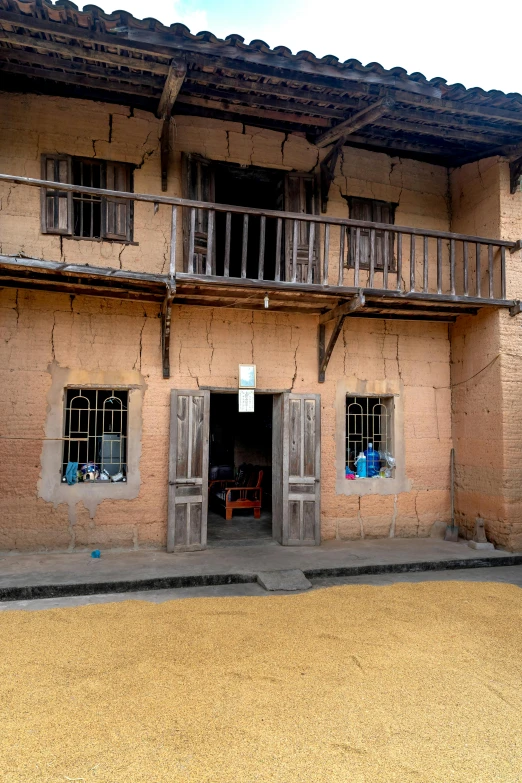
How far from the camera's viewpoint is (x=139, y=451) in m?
8.38

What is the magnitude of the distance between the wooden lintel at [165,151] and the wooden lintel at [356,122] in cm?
252

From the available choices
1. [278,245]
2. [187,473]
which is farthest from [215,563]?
[278,245]

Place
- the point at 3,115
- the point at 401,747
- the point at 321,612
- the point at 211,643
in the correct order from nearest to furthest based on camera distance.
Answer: the point at 401,747, the point at 211,643, the point at 321,612, the point at 3,115

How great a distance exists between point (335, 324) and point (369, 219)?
210cm

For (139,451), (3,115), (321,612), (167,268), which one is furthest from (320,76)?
(321,612)

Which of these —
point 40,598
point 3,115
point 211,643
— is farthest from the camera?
point 3,115

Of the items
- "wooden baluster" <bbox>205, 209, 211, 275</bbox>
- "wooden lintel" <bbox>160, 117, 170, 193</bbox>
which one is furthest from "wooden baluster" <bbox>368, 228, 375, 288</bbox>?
"wooden lintel" <bbox>160, 117, 170, 193</bbox>

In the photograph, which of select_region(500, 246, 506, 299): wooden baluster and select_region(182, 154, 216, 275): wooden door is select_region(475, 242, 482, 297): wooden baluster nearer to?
select_region(500, 246, 506, 299): wooden baluster

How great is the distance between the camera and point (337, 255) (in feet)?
31.1

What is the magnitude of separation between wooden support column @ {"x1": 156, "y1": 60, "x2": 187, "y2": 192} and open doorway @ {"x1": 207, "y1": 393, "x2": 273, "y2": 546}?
5.28 metres

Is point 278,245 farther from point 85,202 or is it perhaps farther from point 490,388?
point 490,388

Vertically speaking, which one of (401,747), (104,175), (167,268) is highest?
(104,175)

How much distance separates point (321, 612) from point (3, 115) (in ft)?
26.7

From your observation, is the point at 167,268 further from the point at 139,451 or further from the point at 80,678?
the point at 80,678
